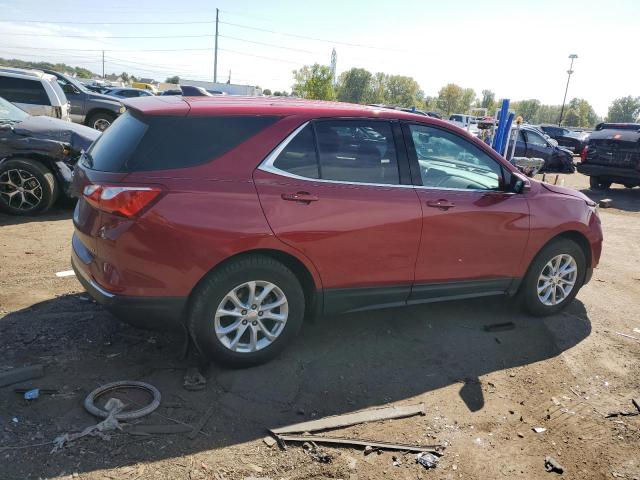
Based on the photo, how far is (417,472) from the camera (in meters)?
2.84

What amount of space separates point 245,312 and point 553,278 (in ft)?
10.1

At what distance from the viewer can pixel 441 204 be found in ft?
13.4

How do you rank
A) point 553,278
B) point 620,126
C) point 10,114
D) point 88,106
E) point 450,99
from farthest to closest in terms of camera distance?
point 450,99 < point 88,106 < point 620,126 < point 10,114 < point 553,278

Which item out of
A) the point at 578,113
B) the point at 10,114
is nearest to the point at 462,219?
the point at 10,114

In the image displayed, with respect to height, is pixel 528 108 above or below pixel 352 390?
above

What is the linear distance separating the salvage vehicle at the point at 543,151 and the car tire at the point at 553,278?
1386cm

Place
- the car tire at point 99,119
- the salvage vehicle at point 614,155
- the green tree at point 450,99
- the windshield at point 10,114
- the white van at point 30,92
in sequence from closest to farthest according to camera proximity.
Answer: the windshield at point 10,114
the white van at point 30,92
the salvage vehicle at point 614,155
the car tire at point 99,119
the green tree at point 450,99

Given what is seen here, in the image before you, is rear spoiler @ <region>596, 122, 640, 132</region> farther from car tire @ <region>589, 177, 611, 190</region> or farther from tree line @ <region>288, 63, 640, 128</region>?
tree line @ <region>288, 63, 640, 128</region>

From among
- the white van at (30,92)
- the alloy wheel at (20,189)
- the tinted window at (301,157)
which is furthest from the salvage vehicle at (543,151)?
the tinted window at (301,157)

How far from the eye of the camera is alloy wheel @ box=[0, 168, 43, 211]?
7.12 m

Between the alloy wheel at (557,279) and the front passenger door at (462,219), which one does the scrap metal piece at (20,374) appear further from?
the alloy wheel at (557,279)

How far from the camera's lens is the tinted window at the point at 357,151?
3.74 m

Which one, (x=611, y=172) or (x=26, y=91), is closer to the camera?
(x=26, y=91)

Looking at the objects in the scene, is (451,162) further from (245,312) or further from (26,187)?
(26,187)
